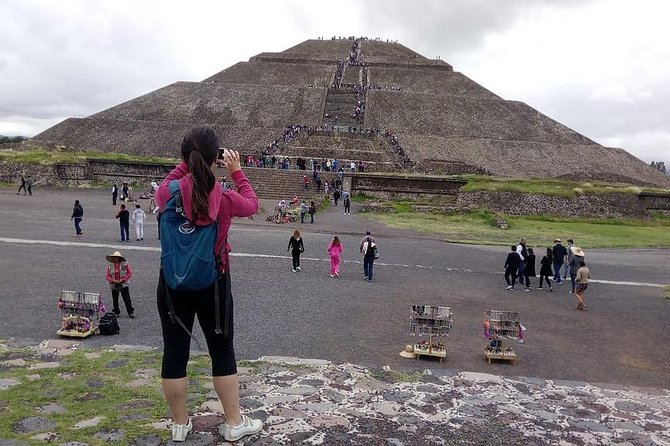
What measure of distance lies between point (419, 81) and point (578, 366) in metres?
55.9

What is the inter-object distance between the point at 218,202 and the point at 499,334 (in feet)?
17.0

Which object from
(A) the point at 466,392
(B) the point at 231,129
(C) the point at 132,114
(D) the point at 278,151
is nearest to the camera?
(A) the point at 466,392

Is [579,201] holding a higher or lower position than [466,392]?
higher

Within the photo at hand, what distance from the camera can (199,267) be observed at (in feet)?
9.76

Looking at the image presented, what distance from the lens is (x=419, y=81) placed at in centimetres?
5981

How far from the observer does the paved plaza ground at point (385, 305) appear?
6656 mm

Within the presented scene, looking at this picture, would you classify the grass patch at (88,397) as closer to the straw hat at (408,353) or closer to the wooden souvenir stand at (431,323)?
the straw hat at (408,353)

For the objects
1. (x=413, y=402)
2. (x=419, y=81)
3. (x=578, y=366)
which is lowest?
(x=578, y=366)

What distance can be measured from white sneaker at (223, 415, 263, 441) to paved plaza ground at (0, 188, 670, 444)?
0.53ft

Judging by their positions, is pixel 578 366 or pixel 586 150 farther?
pixel 586 150

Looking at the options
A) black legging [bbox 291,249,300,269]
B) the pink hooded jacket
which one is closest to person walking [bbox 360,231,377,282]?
black legging [bbox 291,249,300,269]

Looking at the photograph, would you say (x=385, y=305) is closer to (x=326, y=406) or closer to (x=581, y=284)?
(x=581, y=284)

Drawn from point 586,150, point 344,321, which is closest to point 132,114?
point 586,150

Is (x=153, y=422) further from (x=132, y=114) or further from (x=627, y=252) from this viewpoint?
(x=132, y=114)
